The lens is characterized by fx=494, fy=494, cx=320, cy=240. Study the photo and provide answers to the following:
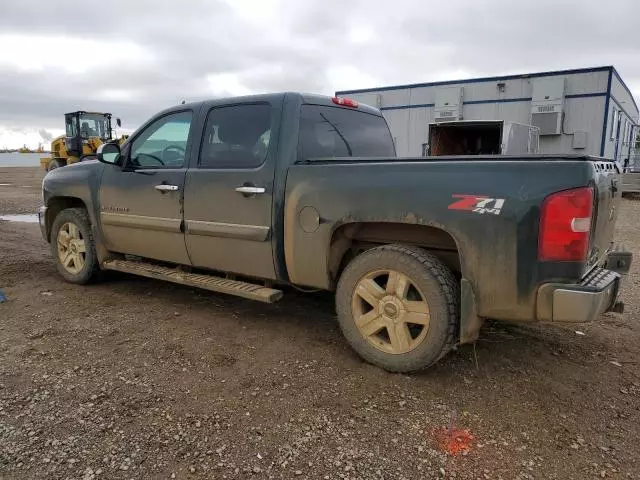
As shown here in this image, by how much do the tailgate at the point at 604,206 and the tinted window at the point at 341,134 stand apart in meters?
1.91

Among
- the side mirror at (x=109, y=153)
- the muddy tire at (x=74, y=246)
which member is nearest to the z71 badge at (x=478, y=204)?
the side mirror at (x=109, y=153)

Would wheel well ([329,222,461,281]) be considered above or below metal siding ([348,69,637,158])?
below

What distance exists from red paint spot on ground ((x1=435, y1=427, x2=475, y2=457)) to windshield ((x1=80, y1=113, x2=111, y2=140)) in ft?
77.8

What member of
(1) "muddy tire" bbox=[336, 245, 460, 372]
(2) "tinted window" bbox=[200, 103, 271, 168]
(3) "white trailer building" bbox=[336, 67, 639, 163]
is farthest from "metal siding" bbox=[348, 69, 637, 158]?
(1) "muddy tire" bbox=[336, 245, 460, 372]

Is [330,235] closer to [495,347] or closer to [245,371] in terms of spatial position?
[245,371]

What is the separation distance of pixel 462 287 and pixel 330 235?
3.13 ft

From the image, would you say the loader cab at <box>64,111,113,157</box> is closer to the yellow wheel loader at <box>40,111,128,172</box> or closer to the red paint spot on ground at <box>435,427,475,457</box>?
the yellow wheel loader at <box>40,111,128,172</box>

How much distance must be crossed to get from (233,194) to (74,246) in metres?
2.44

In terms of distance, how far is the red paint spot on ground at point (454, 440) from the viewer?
2.45 m

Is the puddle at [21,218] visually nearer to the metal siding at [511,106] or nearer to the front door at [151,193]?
the front door at [151,193]

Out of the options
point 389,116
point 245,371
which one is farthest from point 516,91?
point 245,371

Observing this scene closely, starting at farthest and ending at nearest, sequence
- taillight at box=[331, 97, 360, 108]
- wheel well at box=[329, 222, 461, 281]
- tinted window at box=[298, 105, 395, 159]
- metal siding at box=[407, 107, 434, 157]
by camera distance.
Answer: metal siding at box=[407, 107, 434, 157]
taillight at box=[331, 97, 360, 108]
tinted window at box=[298, 105, 395, 159]
wheel well at box=[329, 222, 461, 281]

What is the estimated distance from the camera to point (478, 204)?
2.78 meters

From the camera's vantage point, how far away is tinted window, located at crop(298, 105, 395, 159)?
12.5 ft
